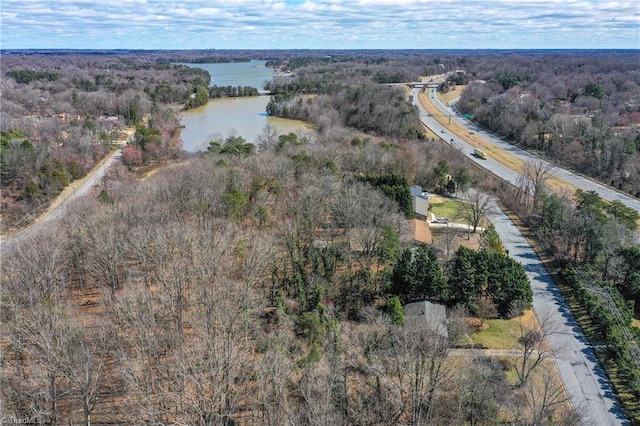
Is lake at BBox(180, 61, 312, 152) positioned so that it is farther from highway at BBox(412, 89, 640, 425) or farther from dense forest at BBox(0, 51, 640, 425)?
highway at BBox(412, 89, 640, 425)

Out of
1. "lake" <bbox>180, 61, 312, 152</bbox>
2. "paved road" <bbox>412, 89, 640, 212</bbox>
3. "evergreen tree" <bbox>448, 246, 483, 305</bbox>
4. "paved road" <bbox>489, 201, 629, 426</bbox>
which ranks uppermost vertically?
"lake" <bbox>180, 61, 312, 152</bbox>

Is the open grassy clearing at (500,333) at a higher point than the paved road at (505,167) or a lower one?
lower

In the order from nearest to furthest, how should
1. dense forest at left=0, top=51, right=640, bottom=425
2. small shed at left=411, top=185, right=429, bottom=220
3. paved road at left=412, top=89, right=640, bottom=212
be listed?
dense forest at left=0, top=51, right=640, bottom=425 → small shed at left=411, top=185, right=429, bottom=220 → paved road at left=412, top=89, right=640, bottom=212

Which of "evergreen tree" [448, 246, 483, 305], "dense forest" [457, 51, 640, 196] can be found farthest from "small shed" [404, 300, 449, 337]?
"dense forest" [457, 51, 640, 196]

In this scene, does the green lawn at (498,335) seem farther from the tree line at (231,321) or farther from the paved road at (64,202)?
the paved road at (64,202)

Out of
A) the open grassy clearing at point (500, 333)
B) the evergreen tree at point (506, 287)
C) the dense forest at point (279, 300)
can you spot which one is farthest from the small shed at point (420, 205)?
the open grassy clearing at point (500, 333)

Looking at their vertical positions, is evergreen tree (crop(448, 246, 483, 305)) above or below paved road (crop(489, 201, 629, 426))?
above

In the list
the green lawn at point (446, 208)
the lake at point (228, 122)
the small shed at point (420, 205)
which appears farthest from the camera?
the lake at point (228, 122)
